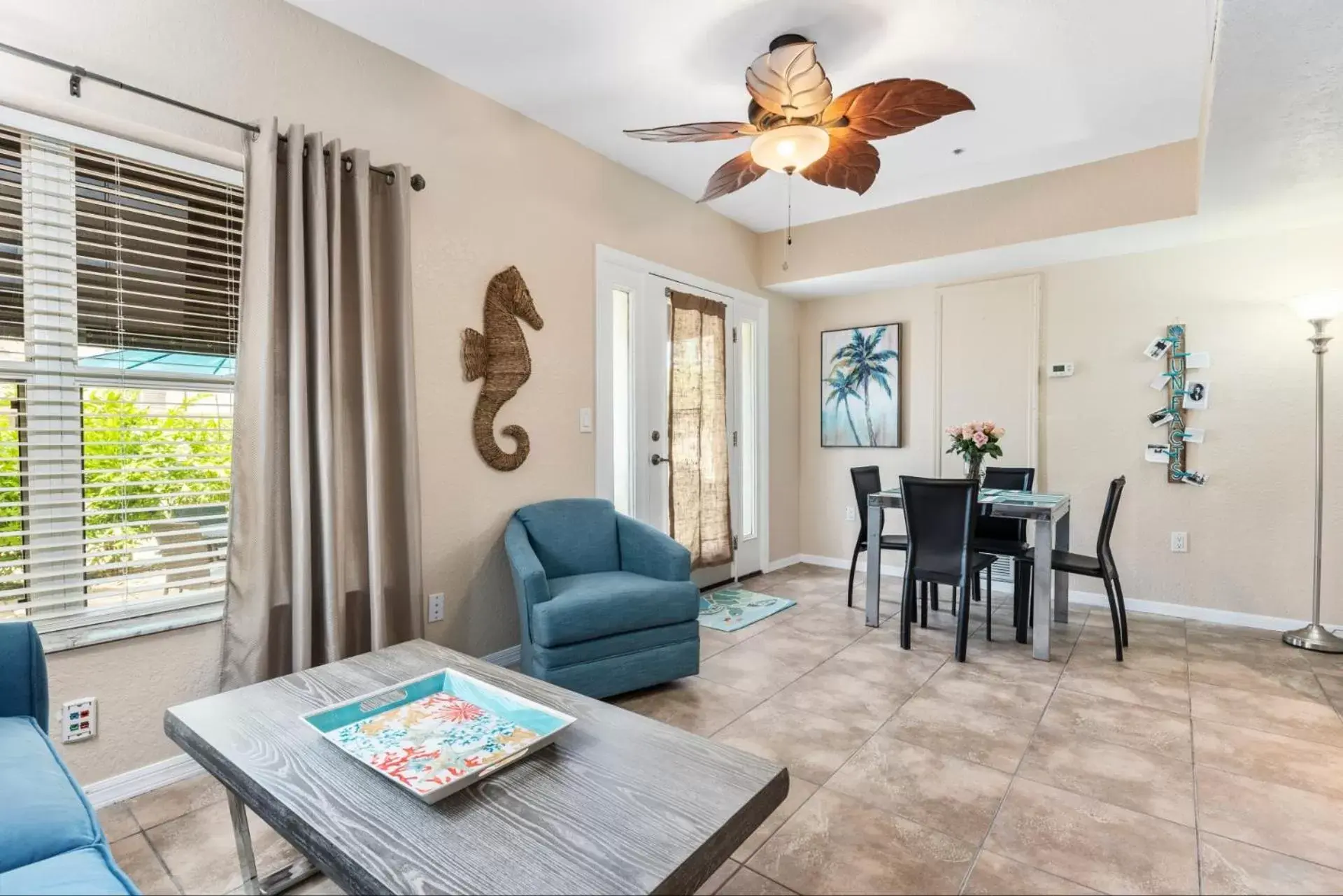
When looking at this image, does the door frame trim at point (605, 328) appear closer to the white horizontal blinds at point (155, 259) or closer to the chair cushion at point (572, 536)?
the chair cushion at point (572, 536)

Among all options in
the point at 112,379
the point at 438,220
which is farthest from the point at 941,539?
the point at 112,379

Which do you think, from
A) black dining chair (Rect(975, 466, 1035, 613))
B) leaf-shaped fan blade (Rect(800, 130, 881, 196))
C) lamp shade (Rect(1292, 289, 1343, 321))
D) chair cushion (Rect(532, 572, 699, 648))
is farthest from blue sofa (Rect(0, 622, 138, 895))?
lamp shade (Rect(1292, 289, 1343, 321))

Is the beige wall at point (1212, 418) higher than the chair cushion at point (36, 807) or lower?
higher

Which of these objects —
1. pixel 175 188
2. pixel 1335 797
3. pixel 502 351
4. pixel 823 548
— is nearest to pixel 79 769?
pixel 175 188

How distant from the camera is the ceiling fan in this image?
87.0 inches

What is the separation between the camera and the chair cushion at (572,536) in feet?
10.0

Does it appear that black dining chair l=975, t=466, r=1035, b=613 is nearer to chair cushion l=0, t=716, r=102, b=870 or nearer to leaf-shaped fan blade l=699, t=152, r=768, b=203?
leaf-shaped fan blade l=699, t=152, r=768, b=203

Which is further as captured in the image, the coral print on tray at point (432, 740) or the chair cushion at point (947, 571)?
the chair cushion at point (947, 571)

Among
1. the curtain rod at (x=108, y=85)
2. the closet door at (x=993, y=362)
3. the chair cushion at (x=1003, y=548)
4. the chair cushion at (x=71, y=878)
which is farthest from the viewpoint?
the closet door at (x=993, y=362)

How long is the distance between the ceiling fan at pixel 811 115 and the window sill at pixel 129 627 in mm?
2222

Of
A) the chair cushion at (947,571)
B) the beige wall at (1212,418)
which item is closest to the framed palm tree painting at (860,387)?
the beige wall at (1212,418)

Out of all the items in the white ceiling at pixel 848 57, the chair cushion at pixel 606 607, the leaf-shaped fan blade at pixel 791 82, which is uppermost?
the white ceiling at pixel 848 57

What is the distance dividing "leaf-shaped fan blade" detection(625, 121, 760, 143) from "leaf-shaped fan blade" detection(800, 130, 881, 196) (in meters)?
0.33

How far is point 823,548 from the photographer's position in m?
5.39
